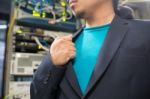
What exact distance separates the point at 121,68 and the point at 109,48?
0.30 ft

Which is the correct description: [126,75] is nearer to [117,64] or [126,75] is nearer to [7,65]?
[117,64]

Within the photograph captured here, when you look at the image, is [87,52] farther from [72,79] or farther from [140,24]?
[140,24]

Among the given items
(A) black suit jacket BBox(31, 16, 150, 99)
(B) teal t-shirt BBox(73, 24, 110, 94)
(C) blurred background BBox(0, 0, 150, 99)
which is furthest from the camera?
(C) blurred background BBox(0, 0, 150, 99)

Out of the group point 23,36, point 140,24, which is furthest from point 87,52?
point 23,36

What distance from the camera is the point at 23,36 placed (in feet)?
6.49

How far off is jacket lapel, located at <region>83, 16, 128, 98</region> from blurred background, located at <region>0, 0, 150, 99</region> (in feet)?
2.34

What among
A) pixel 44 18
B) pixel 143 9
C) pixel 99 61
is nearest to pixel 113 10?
pixel 99 61

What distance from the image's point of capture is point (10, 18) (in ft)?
6.38

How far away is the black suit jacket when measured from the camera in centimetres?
100

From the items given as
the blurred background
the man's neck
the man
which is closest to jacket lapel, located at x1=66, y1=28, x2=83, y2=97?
the man

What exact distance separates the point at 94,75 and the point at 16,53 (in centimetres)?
101

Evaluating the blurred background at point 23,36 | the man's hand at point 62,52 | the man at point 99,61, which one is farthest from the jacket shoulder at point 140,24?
the blurred background at point 23,36

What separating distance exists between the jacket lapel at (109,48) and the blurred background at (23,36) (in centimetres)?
71

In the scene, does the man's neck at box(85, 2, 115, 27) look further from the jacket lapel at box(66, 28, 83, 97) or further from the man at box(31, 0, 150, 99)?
the jacket lapel at box(66, 28, 83, 97)
